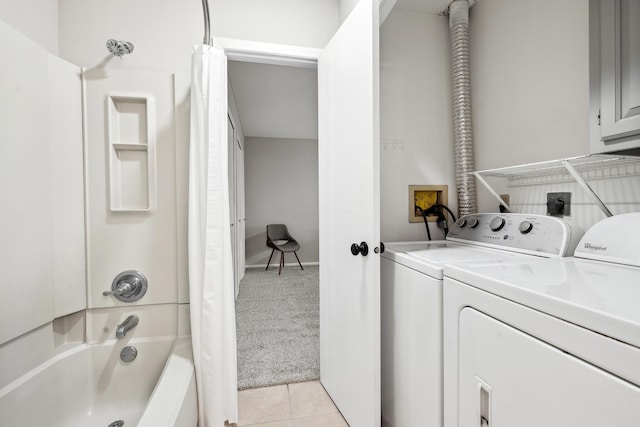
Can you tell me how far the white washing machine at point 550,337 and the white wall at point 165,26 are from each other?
5.70 ft

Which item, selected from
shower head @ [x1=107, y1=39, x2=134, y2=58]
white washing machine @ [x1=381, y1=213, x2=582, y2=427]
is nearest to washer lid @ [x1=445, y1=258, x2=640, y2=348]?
white washing machine @ [x1=381, y1=213, x2=582, y2=427]

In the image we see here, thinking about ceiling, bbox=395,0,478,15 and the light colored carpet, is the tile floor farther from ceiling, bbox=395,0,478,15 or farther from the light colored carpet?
ceiling, bbox=395,0,478,15

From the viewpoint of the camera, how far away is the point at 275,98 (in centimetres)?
365

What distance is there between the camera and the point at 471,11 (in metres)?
1.76

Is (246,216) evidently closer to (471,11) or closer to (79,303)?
(79,303)

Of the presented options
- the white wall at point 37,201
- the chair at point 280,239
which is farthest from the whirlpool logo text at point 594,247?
the chair at point 280,239

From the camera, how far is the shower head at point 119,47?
1.40 meters

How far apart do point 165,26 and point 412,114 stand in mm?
1566

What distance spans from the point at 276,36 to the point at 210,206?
1154 millimetres

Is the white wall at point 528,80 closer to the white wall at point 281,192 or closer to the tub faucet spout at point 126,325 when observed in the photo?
the tub faucet spout at point 126,325

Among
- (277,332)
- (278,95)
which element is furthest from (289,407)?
(278,95)

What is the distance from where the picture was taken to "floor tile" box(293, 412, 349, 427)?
1436mm

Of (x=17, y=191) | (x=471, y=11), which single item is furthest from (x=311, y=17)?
(x=17, y=191)

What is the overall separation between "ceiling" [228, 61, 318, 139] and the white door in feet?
3.74
